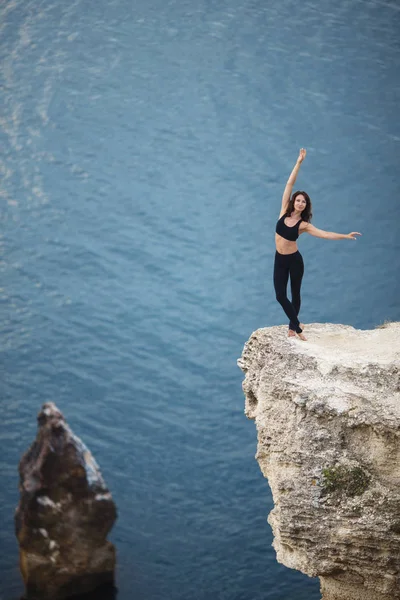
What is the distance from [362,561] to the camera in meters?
9.76

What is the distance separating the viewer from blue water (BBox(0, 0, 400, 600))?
21.2m

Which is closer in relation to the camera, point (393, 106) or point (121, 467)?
point (121, 467)

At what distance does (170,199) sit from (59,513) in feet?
37.1

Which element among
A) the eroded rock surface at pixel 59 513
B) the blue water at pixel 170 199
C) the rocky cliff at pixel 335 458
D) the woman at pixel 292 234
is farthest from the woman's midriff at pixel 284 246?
the blue water at pixel 170 199

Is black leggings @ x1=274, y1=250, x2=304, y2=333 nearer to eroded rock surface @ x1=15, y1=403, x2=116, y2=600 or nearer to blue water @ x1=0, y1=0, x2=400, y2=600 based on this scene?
eroded rock surface @ x1=15, y1=403, x2=116, y2=600

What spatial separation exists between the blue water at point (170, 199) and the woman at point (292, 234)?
9937mm

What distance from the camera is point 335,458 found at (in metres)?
9.40

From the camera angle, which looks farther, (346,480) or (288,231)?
(288,231)

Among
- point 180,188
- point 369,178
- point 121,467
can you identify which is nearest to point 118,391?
point 121,467

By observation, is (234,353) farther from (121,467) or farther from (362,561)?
(362,561)

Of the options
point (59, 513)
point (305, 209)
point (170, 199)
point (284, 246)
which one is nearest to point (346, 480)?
point (284, 246)

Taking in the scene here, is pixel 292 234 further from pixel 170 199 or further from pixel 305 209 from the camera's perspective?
pixel 170 199

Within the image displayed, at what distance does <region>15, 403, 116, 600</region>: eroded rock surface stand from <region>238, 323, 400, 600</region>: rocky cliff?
20.2 ft

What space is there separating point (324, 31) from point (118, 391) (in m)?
11.9
